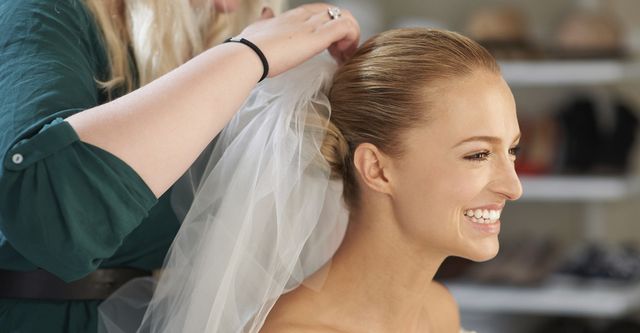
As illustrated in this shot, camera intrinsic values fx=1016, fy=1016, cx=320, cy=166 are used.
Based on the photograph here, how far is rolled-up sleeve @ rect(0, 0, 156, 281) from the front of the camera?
3.34 feet

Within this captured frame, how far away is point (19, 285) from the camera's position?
4.38 feet

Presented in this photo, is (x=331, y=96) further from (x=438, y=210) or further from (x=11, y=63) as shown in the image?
(x=11, y=63)

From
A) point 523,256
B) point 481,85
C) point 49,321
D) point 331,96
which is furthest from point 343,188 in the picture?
point 523,256

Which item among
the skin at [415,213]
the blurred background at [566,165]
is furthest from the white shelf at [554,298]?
the skin at [415,213]

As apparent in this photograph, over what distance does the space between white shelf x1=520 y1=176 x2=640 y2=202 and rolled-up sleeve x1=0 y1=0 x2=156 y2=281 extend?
259cm

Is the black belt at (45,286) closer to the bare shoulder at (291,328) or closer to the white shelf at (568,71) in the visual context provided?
the bare shoulder at (291,328)

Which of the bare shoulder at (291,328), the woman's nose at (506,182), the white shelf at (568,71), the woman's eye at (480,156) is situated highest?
the woman's eye at (480,156)

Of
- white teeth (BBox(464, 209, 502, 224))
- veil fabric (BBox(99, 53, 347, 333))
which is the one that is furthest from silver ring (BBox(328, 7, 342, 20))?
white teeth (BBox(464, 209, 502, 224))

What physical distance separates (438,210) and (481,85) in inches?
6.9

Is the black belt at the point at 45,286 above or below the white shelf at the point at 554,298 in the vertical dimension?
above

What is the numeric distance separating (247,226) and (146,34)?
32cm

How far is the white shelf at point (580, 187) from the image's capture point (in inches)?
134

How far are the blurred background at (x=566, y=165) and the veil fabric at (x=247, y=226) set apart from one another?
2.19m

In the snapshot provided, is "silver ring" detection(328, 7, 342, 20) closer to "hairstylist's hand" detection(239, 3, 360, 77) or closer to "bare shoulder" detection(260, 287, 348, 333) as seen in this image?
"hairstylist's hand" detection(239, 3, 360, 77)
